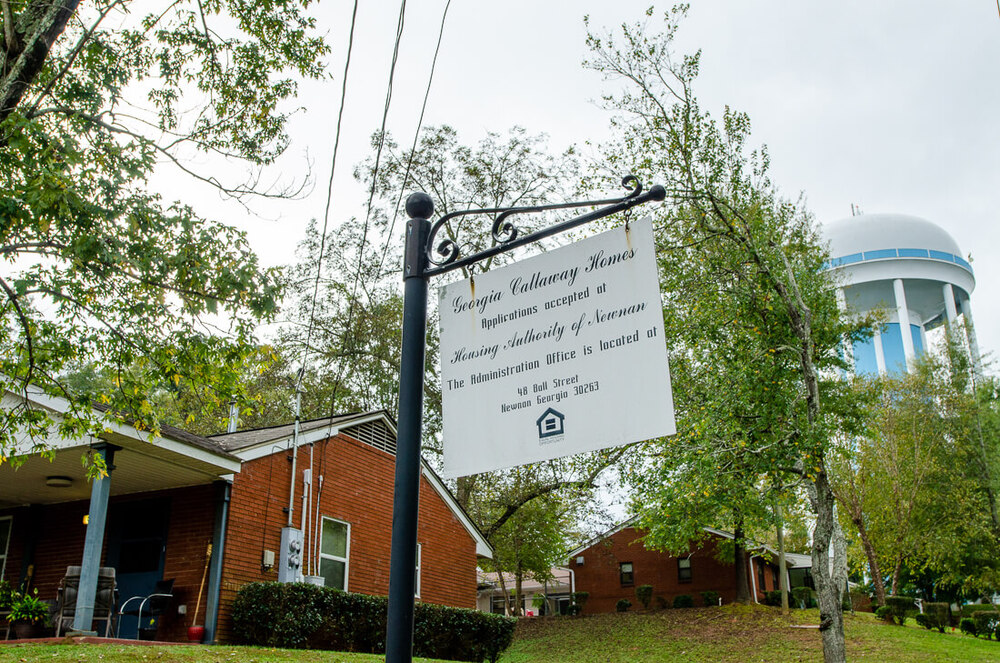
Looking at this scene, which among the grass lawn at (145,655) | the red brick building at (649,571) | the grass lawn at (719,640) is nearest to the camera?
the grass lawn at (145,655)

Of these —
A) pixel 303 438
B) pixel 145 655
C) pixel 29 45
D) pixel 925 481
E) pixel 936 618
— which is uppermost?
pixel 29 45

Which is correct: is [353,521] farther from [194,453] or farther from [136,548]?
[194,453]

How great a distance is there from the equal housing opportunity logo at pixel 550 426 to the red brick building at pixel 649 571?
32191 mm

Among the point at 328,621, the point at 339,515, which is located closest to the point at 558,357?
the point at 328,621

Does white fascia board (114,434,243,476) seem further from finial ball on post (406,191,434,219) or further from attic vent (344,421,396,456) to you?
finial ball on post (406,191,434,219)

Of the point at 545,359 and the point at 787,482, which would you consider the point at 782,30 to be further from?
the point at 787,482

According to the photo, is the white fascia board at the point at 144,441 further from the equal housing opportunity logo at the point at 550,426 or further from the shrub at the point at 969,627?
the shrub at the point at 969,627

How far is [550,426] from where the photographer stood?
3.40 m

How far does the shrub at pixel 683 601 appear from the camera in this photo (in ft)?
112

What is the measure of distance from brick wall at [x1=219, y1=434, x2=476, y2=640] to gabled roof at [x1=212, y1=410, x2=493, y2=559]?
16cm

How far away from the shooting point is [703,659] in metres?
21.7

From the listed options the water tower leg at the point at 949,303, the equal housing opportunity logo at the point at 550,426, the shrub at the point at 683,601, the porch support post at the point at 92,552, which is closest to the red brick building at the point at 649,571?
the shrub at the point at 683,601

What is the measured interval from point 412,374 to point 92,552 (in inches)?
376

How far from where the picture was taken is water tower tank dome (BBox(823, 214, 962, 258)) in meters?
45.1
